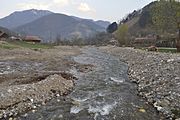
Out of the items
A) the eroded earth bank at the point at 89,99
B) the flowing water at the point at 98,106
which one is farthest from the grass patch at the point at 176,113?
the flowing water at the point at 98,106

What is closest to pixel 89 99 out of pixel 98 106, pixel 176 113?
pixel 98 106

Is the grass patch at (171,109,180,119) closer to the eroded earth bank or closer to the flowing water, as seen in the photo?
the eroded earth bank

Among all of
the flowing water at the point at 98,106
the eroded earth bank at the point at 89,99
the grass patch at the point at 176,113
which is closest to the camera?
the grass patch at the point at 176,113

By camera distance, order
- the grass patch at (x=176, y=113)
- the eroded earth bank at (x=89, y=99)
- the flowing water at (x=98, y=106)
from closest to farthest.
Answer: the grass patch at (x=176, y=113) → the flowing water at (x=98, y=106) → the eroded earth bank at (x=89, y=99)

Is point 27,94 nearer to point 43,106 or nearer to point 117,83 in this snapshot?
point 43,106

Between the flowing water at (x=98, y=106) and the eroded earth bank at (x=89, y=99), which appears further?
the eroded earth bank at (x=89, y=99)

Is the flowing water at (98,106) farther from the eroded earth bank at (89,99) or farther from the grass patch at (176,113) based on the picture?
the grass patch at (176,113)

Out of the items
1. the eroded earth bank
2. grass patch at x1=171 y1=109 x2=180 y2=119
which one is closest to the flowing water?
the eroded earth bank

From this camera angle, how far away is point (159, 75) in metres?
29.9

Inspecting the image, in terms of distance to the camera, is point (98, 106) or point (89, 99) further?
point (89, 99)

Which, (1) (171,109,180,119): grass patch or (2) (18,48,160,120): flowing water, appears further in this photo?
(2) (18,48,160,120): flowing water

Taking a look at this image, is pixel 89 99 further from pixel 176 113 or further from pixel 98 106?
pixel 176 113

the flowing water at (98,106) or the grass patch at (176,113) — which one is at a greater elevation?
the grass patch at (176,113)

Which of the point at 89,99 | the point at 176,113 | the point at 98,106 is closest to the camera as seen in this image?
the point at 176,113
